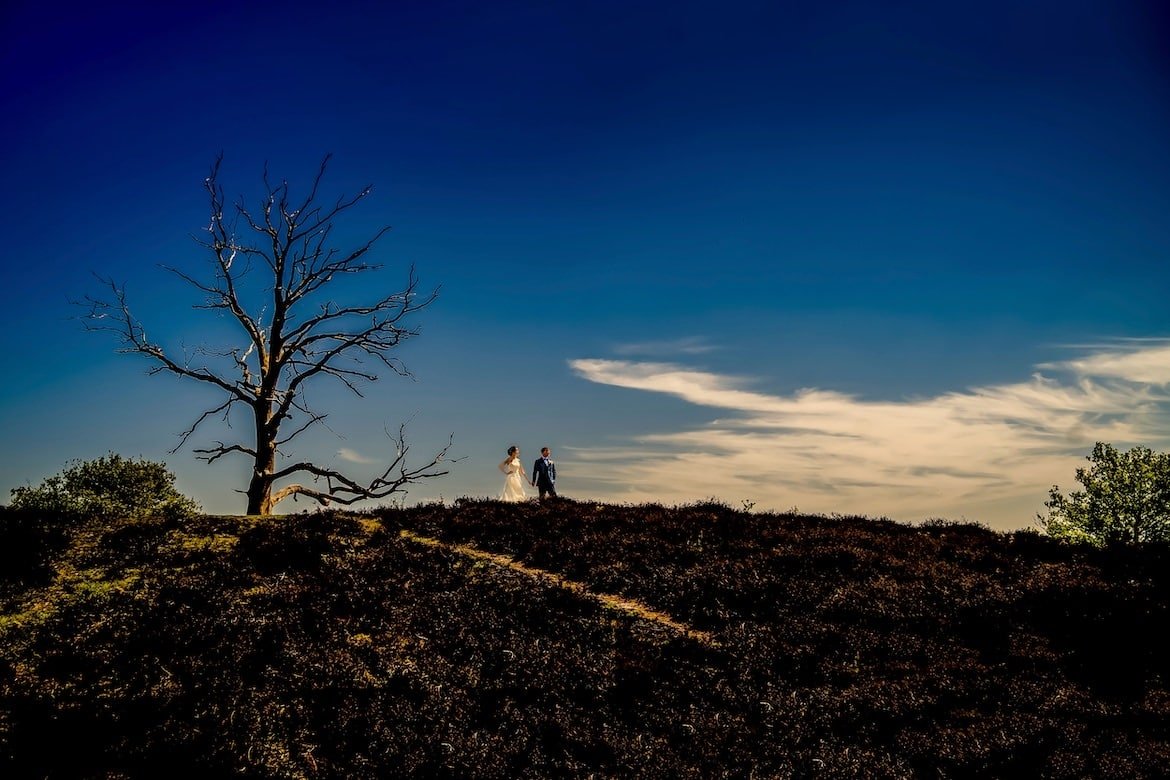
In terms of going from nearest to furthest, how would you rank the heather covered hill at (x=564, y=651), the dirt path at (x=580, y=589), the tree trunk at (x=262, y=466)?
the heather covered hill at (x=564, y=651), the dirt path at (x=580, y=589), the tree trunk at (x=262, y=466)

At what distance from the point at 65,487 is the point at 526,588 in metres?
28.4

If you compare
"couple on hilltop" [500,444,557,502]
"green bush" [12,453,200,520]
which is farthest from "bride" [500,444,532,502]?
"green bush" [12,453,200,520]

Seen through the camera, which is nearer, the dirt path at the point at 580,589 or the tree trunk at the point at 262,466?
the dirt path at the point at 580,589

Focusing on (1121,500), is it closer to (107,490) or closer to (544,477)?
(544,477)

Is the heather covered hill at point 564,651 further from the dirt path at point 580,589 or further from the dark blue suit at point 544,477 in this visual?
the dark blue suit at point 544,477

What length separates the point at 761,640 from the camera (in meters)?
12.7

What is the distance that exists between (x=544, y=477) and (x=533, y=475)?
478 millimetres

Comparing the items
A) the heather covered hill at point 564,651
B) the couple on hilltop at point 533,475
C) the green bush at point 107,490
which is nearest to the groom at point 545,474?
the couple on hilltop at point 533,475

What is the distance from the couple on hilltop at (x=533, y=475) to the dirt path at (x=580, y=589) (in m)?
7.79

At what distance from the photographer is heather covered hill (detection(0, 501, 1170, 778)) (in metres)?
9.09

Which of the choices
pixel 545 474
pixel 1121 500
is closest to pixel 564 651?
pixel 545 474

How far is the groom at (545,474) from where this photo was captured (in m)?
25.5

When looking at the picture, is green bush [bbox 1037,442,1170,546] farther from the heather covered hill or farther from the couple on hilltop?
the couple on hilltop

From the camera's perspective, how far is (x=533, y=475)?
25.8 m
